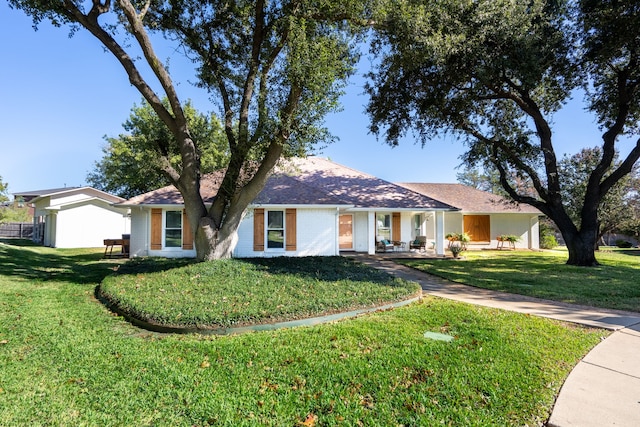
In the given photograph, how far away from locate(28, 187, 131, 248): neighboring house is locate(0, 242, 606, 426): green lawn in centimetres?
1988

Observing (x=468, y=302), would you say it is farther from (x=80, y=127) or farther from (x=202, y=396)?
(x=80, y=127)

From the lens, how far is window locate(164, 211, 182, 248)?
15641mm

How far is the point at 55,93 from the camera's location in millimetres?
13500

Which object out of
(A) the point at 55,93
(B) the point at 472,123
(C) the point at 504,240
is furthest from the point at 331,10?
(C) the point at 504,240

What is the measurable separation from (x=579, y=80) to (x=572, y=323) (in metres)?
14.0

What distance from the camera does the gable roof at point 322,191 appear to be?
15.1 metres

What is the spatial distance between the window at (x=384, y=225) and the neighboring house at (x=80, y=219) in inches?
653

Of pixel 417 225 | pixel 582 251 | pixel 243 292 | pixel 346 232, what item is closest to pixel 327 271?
pixel 243 292

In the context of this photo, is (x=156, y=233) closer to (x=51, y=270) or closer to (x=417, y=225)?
(x=51, y=270)

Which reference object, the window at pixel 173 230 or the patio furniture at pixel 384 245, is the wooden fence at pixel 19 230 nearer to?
the window at pixel 173 230

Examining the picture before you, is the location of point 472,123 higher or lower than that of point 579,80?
lower

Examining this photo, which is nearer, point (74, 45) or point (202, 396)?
Answer: point (202, 396)

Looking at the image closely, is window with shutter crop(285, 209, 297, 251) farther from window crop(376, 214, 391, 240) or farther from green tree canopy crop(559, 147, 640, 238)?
green tree canopy crop(559, 147, 640, 238)

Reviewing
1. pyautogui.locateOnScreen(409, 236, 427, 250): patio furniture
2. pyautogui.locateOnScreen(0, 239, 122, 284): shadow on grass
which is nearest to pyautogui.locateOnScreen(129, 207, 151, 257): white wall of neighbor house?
pyautogui.locateOnScreen(0, 239, 122, 284): shadow on grass
